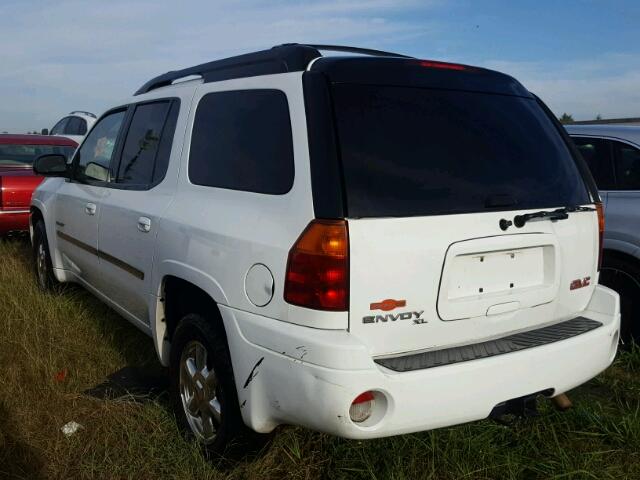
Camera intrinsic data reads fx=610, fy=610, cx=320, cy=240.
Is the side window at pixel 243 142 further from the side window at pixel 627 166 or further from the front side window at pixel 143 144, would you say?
the side window at pixel 627 166

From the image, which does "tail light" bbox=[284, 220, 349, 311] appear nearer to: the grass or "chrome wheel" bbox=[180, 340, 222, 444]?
"chrome wheel" bbox=[180, 340, 222, 444]

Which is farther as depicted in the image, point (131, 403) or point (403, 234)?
point (131, 403)

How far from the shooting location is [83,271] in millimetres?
4434

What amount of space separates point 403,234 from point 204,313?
3.55 feet

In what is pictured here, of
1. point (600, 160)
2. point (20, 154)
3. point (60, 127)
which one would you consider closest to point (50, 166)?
point (600, 160)

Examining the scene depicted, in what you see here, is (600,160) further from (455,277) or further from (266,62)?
(266,62)

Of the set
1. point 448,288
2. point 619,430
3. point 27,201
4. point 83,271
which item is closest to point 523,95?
point 448,288

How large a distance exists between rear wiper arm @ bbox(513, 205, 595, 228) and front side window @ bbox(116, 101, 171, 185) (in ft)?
6.43

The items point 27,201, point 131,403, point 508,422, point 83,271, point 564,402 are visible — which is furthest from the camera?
point 27,201

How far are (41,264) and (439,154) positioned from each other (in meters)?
4.37

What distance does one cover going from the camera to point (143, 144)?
3.60 metres

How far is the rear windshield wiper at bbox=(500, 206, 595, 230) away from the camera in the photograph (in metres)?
2.45

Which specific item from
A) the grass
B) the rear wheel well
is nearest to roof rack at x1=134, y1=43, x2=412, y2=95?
the rear wheel well

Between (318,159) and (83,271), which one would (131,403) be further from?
(318,159)
